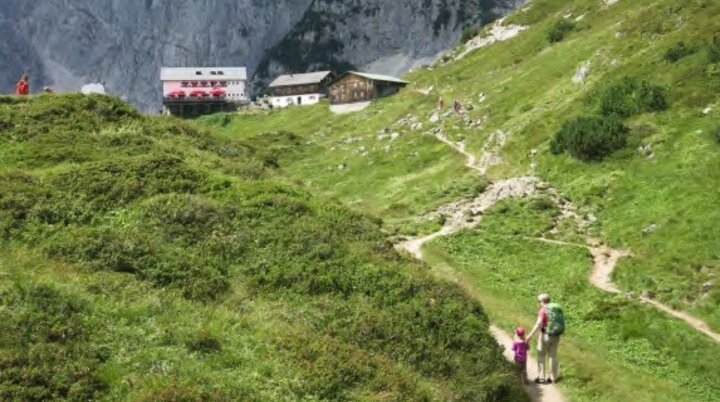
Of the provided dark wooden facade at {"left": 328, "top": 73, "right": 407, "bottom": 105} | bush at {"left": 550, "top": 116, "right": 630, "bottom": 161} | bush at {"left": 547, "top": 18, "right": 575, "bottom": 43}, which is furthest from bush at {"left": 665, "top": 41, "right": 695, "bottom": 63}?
dark wooden facade at {"left": 328, "top": 73, "right": 407, "bottom": 105}

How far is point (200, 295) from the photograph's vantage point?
19.8 metres

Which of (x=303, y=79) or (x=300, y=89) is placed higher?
(x=303, y=79)

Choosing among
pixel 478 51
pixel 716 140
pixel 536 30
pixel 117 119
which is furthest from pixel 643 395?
pixel 478 51

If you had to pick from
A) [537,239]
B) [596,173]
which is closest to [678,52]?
[596,173]

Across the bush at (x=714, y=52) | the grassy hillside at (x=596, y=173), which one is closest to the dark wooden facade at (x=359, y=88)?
the grassy hillside at (x=596, y=173)

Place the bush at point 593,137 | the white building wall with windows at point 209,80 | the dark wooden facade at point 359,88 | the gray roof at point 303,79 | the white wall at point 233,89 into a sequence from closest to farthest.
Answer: the bush at point 593,137 < the dark wooden facade at point 359,88 < the gray roof at point 303,79 < the white building wall with windows at point 209,80 < the white wall at point 233,89

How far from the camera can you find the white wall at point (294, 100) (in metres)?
147

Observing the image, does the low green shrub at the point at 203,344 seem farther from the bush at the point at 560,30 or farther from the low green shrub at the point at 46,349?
the bush at the point at 560,30

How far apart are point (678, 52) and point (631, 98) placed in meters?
6.31

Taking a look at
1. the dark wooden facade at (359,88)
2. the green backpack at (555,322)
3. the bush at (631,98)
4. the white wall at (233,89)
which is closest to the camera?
the green backpack at (555,322)

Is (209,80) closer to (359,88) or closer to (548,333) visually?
(359,88)

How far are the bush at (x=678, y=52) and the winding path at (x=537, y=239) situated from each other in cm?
1447

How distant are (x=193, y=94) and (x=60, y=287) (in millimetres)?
141213

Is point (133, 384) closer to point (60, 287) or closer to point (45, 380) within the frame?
point (45, 380)
